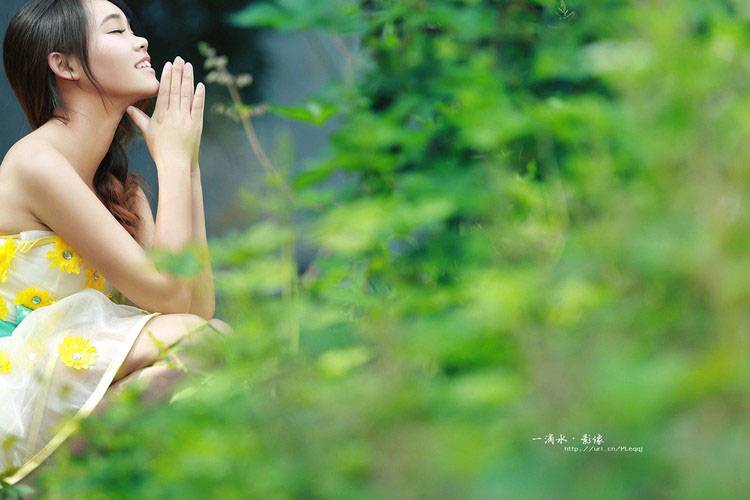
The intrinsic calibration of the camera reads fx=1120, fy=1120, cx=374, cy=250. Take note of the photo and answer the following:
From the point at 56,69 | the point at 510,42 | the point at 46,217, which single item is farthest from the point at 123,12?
the point at 510,42

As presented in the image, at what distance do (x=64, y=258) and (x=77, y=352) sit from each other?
1.04 ft

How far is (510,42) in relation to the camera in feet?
4.20

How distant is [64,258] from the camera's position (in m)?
2.54

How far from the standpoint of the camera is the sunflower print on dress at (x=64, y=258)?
253cm

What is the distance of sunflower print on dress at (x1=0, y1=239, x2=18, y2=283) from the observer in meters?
2.51

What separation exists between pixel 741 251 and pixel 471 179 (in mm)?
423

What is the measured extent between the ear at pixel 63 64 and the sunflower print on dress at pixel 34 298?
54 cm

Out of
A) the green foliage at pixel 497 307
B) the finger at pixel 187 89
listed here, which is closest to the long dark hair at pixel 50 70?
the finger at pixel 187 89

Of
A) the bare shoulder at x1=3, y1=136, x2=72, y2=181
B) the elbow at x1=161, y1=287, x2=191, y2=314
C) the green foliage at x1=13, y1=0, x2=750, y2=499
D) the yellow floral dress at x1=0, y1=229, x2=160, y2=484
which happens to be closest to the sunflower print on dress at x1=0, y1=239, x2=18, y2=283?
the yellow floral dress at x1=0, y1=229, x2=160, y2=484

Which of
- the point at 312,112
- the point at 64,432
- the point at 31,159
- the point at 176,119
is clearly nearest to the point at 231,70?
the point at 176,119

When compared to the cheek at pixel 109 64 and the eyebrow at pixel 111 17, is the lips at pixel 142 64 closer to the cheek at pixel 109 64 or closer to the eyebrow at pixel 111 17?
the cheek at pixel 109 64

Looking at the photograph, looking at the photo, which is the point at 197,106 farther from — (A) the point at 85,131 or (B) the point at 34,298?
(B) the point at 34,298

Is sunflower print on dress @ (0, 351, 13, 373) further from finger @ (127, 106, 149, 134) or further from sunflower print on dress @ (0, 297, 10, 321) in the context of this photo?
finger @ (127, 106, 149, 134)

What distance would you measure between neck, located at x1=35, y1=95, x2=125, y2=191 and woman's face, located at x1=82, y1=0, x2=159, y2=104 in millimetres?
63
